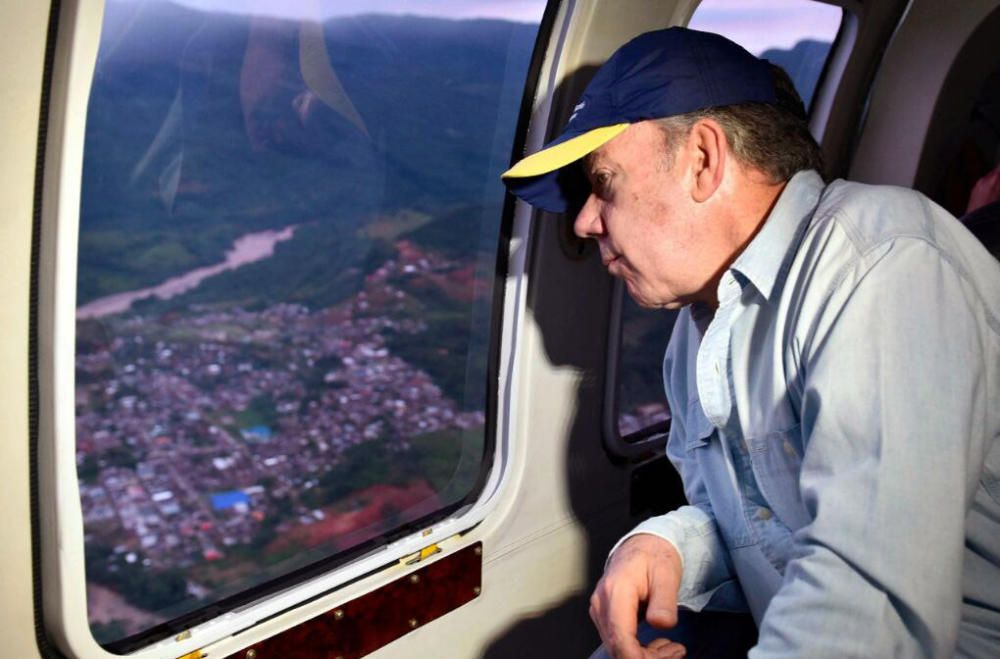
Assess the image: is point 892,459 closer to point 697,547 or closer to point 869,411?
point 869,411

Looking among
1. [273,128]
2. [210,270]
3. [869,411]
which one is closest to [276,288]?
[210,270]

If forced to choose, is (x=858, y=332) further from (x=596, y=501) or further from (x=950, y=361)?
(x=596, y=501)

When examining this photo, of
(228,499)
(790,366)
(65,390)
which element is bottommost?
(228,499)

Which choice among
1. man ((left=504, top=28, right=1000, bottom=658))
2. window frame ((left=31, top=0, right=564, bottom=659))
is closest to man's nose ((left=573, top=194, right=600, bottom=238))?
man ((left=504, top=28, right=1000, bottom=658))

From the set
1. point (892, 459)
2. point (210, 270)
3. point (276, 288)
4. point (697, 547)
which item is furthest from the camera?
point (276, 288)

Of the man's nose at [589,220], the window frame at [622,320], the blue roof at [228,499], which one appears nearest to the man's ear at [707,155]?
the man's nose at [589,220]
